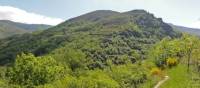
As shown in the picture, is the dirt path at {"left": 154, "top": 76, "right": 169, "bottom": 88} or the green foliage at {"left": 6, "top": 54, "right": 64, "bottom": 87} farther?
the dirt path at {"left": 154, "top": 76, "right": 169, "bottom": 88}

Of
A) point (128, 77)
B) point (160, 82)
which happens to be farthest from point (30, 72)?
point (160, 82)

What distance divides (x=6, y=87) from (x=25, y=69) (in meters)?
11.9

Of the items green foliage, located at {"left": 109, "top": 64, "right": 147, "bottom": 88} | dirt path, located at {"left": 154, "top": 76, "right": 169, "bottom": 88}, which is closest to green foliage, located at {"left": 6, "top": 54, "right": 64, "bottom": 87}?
green foliage, located at {"left": 109, "top": 64, "right": 147, "bottom": 88}

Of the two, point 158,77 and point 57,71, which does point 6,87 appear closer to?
point 57,71

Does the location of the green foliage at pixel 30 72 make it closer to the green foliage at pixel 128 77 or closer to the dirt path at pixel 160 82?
the green foliage at pixel 128 77

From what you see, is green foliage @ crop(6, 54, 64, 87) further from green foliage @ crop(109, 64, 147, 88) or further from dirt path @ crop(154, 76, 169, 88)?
dirt path @ crop(154, 76, 169, 88)

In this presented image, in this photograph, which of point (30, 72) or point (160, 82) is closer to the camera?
point (30, 72)

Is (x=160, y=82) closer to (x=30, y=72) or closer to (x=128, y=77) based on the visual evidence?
(x=128, y=77)

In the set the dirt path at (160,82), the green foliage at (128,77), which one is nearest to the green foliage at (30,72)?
the green foliage at (128,77)

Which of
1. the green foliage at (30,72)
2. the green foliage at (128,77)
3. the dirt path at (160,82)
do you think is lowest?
the dirt path at (160,82)

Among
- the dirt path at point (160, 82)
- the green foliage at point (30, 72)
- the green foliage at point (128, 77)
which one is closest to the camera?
the green foliage at point (30, 72)

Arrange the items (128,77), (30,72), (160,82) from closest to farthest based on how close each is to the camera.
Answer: (30,72)
(128,77)
(160,82)

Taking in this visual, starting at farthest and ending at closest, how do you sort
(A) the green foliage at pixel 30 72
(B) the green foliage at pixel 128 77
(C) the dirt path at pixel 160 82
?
(C) the dirt path at pixel 160 82 < (B) the green foliage at pixel 128 77 < (A) the green foliage at pixel 30 72

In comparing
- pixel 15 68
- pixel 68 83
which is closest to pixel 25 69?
pixel 15 68
